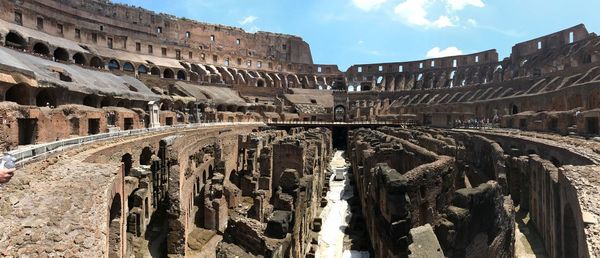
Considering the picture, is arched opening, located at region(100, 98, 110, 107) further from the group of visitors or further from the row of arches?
the group of visitors

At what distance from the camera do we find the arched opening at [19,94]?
1894 centimetres

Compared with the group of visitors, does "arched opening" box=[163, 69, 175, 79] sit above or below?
above

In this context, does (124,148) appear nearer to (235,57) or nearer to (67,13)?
(67,13)

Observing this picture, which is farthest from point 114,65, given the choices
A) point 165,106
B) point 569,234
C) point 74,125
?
point 569,234

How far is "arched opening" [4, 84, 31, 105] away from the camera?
18938mm

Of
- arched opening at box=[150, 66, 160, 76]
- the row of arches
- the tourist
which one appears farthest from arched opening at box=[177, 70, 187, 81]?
the tourist

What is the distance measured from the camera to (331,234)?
12562 mm

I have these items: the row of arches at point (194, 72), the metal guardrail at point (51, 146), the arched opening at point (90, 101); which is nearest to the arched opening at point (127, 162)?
the metal guardrail at point (51, 146)

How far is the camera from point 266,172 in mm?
15133

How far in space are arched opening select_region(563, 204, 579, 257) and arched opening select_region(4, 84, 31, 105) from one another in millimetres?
23022

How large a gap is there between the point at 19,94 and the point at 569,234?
23.8 metres

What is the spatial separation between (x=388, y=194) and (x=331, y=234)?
5.74 m

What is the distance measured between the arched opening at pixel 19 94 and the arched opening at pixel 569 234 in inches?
906

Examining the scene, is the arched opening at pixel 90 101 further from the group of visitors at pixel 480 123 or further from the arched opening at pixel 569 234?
the group of visitors at pixel 480 123
